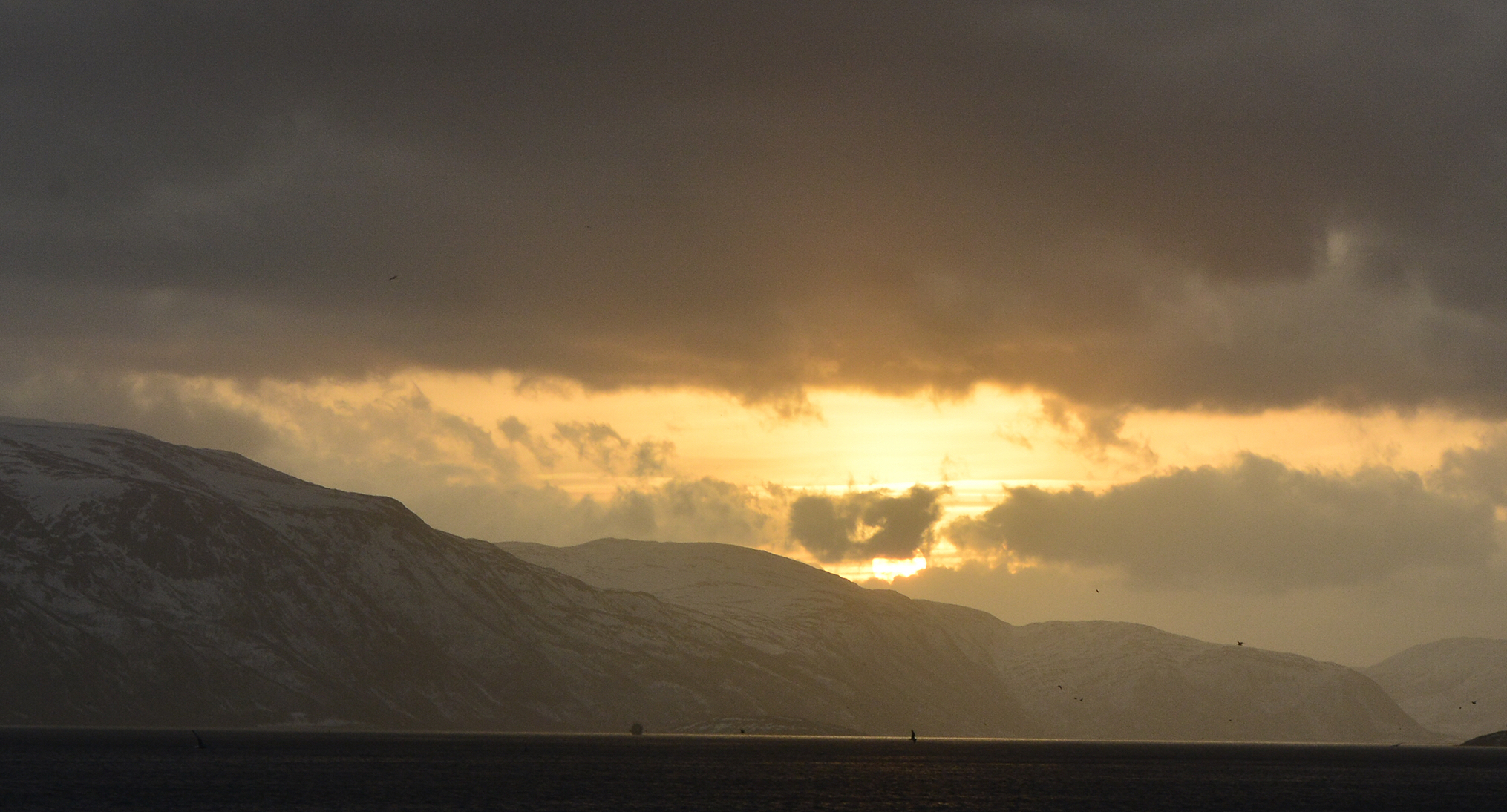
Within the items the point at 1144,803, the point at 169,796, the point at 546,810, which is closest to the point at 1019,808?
the point at 1144,803

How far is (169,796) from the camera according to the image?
157m

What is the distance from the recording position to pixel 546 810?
483 ft

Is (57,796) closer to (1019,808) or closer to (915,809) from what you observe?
(915,809)

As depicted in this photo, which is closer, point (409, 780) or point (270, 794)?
point (270, 794)

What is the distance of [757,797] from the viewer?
173 metres

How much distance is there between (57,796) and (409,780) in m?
49.4

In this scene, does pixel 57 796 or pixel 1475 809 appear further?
pixel 1475 809

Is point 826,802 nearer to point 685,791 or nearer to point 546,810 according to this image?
point 685,791

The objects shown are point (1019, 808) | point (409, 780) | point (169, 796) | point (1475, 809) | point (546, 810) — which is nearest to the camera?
point (546, 810)

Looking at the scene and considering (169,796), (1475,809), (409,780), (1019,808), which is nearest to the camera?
(169,796)

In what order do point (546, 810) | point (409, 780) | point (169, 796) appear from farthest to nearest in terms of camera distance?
point (409, 780)
point (169, 796)
point (546, 810)

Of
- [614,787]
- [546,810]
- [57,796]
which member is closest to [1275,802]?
[614,787]

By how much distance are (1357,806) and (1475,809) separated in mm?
13989

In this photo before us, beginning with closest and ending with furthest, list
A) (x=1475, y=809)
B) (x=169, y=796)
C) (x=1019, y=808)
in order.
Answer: (x=169, y=796) → (x=1019, y=808) → (x=1475, y=809)
